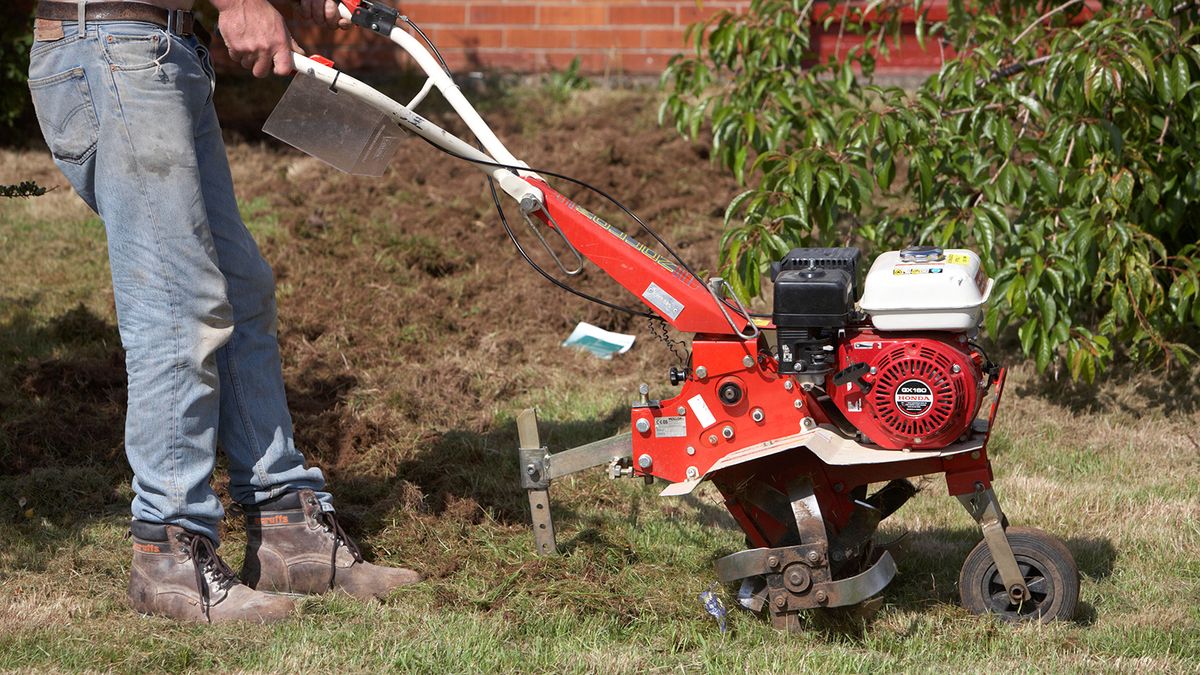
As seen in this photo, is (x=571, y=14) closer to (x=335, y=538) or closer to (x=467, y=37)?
(x=467, y=37)

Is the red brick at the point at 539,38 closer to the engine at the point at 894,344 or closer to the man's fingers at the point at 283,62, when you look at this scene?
the man's fingers at the point at 283,62

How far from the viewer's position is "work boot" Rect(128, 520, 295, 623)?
329 cm

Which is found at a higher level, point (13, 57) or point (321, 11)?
point (321, 11)

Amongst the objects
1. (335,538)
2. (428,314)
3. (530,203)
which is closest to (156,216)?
(530,203)

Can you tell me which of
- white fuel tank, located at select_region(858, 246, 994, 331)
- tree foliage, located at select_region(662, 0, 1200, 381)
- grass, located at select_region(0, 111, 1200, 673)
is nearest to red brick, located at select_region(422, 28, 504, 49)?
grass, located at select_region(0, 111, 1200, 673)

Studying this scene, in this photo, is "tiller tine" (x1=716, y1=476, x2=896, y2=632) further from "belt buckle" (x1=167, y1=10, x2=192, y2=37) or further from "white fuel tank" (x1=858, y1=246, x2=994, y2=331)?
"belt buckle" (x1=167, y1=10, x2=192, y2=37)

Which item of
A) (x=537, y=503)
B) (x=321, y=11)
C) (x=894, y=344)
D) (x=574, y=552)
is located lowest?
(x=574, y=552)

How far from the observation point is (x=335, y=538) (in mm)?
3576

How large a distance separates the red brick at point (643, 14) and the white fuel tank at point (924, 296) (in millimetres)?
5987

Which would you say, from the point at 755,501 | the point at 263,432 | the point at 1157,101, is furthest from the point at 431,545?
the point at 1157,101

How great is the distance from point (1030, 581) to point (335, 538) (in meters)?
1.82

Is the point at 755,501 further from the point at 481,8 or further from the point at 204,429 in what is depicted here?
the point at 481,8

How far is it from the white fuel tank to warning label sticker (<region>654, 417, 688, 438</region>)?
1.71 feet

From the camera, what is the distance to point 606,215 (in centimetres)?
693
